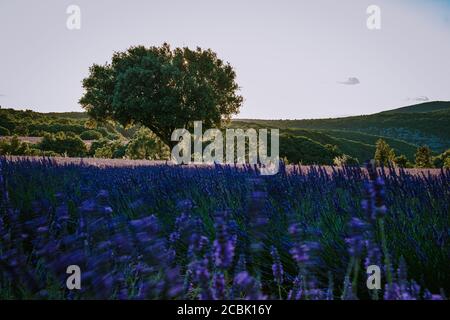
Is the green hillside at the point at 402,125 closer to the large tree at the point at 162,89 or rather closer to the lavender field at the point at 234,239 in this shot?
the large tree at the point at 162,89

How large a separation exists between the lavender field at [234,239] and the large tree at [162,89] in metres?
18.4

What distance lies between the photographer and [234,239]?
216 cm

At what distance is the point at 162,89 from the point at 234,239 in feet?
70.7

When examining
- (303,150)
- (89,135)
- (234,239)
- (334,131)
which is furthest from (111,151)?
(334,131)

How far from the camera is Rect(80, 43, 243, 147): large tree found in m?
23.0

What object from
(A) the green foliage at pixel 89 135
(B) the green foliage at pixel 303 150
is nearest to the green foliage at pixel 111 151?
(A) the green foliage at pixel 89 135

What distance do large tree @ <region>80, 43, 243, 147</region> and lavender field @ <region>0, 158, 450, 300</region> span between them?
18428mm

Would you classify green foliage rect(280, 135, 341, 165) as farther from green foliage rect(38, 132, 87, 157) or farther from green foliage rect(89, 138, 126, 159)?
green foliage rect(38, 132, 87, 157)

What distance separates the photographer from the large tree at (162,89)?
23.0 metres

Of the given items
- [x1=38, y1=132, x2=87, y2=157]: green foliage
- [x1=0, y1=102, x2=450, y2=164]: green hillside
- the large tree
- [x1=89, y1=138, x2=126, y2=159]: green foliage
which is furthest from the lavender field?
[x1=38, y1=132, x2=87, y2=157]: green foliage

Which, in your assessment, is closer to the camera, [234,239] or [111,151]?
[234,239]

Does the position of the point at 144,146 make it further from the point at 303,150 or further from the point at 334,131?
the point at 334,131
